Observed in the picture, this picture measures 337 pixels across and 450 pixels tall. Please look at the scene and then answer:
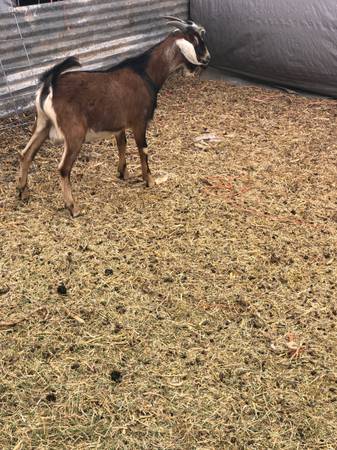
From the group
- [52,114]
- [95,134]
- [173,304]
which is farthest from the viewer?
[95,134]

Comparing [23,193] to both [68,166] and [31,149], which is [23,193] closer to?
[31,149]

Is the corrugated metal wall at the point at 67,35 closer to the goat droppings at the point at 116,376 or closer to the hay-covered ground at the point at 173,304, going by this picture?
the hay-covered ground at the point at 173,304

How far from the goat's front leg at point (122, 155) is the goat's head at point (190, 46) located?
873mm

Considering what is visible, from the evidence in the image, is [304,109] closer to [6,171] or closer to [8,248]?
[6,171]

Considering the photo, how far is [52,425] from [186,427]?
659 millimetres

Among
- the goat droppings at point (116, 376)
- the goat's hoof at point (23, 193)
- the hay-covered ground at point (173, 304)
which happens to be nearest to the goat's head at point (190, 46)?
the hay-covered ground at point (173, 304)

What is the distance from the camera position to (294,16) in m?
6.82

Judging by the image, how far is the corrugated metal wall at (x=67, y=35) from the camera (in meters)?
5.80

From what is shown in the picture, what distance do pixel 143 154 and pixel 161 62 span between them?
2.69 feet

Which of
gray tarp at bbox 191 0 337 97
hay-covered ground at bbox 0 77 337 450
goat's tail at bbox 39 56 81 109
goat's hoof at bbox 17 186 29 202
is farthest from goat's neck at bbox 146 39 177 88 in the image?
gray tarp at bbox 191 0 337 97

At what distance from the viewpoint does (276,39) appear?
7.04m

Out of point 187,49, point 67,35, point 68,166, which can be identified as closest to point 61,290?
point 68,166

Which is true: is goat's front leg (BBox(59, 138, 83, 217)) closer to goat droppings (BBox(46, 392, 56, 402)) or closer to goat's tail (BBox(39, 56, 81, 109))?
goat's tail (BBox(39, 56, 81, 109))

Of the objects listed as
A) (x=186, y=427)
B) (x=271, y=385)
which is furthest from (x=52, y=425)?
(x=271, y=385)
